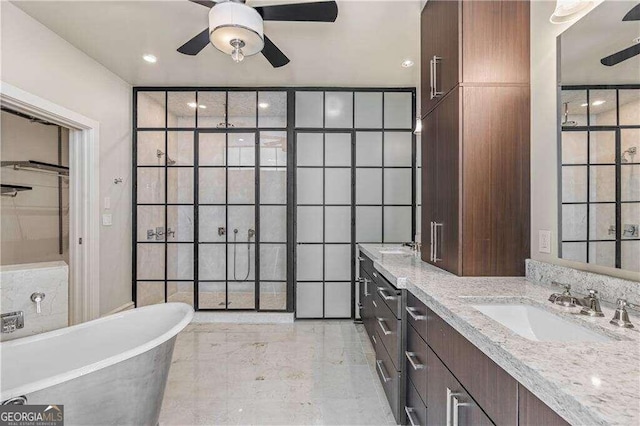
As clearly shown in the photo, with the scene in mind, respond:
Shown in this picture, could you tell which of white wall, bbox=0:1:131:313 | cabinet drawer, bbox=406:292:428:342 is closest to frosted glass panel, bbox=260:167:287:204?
white wall, bbox=0:1:131:313

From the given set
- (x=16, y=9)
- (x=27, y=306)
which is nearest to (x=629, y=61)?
(x=27, y=306)

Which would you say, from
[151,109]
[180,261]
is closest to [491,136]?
[180,261]

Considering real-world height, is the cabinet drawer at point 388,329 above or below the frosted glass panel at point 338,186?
below

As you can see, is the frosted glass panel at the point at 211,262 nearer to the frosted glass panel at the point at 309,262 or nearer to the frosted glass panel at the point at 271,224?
the frosted glass panel at the point at 271,224

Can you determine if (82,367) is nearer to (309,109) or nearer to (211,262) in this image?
(211,262)

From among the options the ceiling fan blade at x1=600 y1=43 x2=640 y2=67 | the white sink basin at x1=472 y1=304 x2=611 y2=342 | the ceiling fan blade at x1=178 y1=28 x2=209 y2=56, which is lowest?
the white sink basin at x1=472 y1=304 x2=611 y2=342

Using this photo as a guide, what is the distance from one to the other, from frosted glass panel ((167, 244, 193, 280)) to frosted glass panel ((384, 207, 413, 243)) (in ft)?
7.82

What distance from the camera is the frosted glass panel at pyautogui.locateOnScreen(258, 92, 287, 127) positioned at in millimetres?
3521

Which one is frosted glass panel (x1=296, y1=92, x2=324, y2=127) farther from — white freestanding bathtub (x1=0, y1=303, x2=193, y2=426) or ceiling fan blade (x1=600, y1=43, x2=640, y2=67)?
ceiling fan blade (x1=600, y1=43, x2=640, y2=67)

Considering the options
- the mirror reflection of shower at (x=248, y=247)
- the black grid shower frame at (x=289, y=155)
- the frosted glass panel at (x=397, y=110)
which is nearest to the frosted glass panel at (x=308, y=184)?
the black grid shower frame at (x=289, y=155)

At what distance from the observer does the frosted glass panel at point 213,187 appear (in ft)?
11.7

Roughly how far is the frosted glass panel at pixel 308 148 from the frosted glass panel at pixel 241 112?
2.03 feet

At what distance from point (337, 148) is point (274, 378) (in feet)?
8.13

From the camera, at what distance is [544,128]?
150 cm
